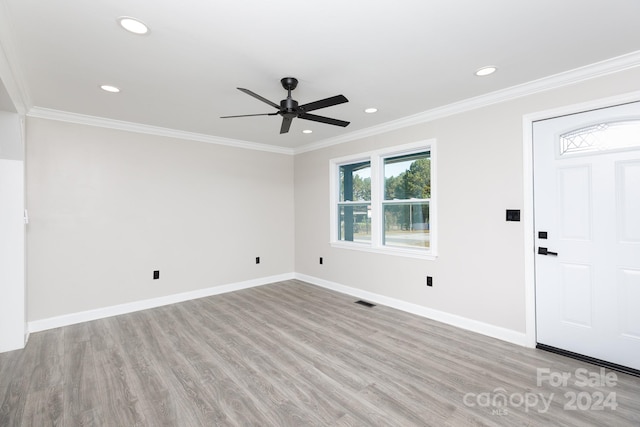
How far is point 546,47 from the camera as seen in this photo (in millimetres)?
2258

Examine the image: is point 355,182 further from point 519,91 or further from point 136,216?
point 136,216

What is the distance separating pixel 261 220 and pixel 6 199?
3.23m

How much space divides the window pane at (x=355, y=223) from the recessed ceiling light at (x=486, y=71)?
7.94 ft

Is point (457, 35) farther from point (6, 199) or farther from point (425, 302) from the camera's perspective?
point (6, 199)

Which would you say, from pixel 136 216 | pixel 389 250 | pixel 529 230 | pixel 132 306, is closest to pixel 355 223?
pixel 389 250

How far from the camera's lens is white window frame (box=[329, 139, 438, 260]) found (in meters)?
3.74

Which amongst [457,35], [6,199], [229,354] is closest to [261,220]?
[229,354]

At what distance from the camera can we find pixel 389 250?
4.25 metres

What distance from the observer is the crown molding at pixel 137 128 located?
355 cm

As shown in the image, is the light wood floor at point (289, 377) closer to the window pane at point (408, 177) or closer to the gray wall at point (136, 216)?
the gray wall at point (136, 216)

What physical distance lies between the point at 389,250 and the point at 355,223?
0.94 meters

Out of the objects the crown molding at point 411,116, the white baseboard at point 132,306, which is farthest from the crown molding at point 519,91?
the white baseboard at point 132,306

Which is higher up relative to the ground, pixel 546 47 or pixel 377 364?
pixel 546 47

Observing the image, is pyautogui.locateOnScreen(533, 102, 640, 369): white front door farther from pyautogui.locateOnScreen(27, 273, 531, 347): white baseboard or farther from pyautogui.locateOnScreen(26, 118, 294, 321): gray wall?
pyautogui.locateOnScreen(26, 118, 294, 321): gray wall
